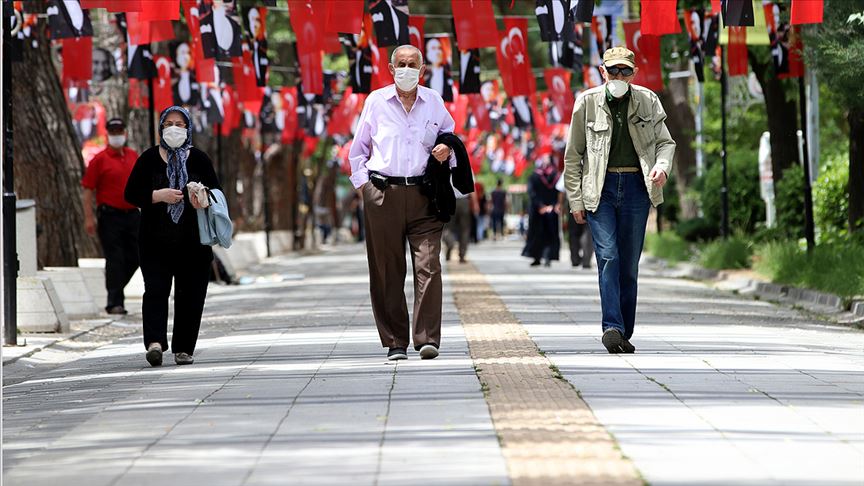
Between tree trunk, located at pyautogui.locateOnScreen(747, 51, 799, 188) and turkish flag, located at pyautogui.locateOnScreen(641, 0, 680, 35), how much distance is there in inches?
253

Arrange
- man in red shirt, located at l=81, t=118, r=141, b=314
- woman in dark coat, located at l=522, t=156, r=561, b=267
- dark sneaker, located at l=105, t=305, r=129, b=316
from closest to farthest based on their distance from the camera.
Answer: man in red shirt, located at l=81, t=118, r=141, b=314
dark sneaker, located at l=105, t=305, r=129, b=316
woman in dark coat, located at l=522, t=156, r=561, b=267

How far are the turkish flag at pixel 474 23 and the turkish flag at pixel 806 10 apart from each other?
16.2ft

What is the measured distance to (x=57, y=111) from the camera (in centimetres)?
1936

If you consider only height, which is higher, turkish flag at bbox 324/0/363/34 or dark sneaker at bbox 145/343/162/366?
turkish flag at bbox 324/0/363/34

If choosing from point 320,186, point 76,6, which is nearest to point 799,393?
point 76,6

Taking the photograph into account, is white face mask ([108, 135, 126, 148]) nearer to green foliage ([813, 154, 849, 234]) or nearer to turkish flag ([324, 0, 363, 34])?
turkish flag ([324, 0, 363, 34])

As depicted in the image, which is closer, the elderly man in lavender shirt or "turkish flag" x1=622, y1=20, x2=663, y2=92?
the elderly man in lavender shirt

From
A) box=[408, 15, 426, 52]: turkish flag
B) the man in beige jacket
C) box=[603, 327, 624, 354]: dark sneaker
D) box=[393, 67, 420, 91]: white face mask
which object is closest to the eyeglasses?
the man in beige jacket

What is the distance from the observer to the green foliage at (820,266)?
17.8 meters

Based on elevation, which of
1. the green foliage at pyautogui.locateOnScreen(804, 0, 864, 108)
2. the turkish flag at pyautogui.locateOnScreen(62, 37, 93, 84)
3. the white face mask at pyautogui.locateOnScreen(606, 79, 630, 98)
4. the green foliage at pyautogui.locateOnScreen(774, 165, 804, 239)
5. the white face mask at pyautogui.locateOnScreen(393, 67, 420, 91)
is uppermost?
the turkish flag at pyautogui.locateOnScreen(62, 37, 93, 84)

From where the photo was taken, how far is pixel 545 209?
29.3 metres

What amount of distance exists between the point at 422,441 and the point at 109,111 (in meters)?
20.0

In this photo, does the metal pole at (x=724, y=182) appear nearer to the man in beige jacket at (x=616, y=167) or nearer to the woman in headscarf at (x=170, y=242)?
the man in beige jacket at (x=616, y=167)

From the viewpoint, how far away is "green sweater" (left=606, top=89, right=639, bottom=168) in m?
11.7
